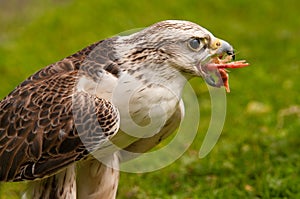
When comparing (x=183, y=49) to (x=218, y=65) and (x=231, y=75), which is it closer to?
(x=218, y=65)

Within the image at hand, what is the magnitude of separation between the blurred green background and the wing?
5.34ft

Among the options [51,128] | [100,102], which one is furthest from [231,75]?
[51,128]

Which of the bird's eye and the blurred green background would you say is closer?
the bird's eye

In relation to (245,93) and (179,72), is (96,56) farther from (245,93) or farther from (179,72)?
(245,93)

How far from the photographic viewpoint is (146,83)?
4.73 m

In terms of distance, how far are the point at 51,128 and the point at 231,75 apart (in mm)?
5470

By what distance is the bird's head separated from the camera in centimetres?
477

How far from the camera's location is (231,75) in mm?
9820

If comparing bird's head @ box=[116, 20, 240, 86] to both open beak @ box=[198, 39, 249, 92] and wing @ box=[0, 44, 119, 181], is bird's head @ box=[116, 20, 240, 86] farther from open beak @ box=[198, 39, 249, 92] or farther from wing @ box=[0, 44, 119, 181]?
wing @ box=[0, 44, 119, 181]

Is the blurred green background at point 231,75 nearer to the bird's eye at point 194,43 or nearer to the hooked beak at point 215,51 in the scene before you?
the hooked beak at point 215,51

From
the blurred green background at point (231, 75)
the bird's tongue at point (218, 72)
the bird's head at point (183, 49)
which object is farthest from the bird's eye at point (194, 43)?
the blurred green background at point (231, 75)

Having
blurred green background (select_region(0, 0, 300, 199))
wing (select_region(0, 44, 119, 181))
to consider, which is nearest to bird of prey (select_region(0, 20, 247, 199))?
wing (select_region(0, 44, 119, 181))

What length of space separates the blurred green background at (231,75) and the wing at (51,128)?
163cm

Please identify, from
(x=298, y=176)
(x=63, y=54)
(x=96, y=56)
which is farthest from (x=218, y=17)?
(x=96, y=56)
